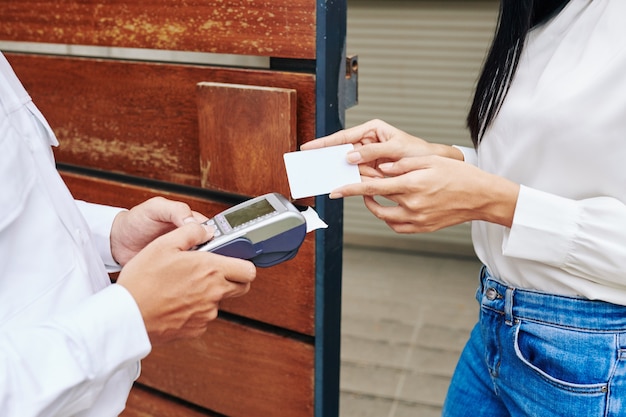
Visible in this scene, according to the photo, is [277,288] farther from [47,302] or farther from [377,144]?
[47,302]

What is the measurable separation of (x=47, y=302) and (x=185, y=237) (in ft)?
0.65

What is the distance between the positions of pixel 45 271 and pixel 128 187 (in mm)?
681

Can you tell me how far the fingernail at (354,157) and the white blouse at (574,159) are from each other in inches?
9.1

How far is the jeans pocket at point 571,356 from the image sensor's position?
3.13 ft

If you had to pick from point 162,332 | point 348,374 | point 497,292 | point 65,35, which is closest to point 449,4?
point 348,374

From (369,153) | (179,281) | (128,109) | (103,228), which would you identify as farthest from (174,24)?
(179,281)

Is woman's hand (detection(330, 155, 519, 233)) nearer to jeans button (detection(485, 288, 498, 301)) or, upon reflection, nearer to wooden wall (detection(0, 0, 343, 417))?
jeans button (detection(485, 288, 498, 301))

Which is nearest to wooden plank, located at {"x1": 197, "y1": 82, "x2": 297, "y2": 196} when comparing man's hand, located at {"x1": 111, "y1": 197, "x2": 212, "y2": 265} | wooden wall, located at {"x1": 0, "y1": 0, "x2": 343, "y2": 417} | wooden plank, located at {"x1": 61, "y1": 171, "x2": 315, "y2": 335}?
wooden wall, located at {"x1": 0, "y1": 0, "x2": 343, "y2": 417}

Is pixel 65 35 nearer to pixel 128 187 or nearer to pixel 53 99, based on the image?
pixel 53 99

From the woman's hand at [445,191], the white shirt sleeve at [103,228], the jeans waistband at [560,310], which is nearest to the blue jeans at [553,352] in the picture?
the jeans waistband at [560,310]

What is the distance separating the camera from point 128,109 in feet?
4.83

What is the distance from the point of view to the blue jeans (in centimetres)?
96

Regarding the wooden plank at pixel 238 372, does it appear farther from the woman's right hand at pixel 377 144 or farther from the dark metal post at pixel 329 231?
the woman's right hand at pixel 377 144

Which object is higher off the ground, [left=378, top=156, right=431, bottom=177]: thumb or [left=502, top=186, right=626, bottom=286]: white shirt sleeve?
[left=378, top=156, right=431, bottom=177]: thumb
